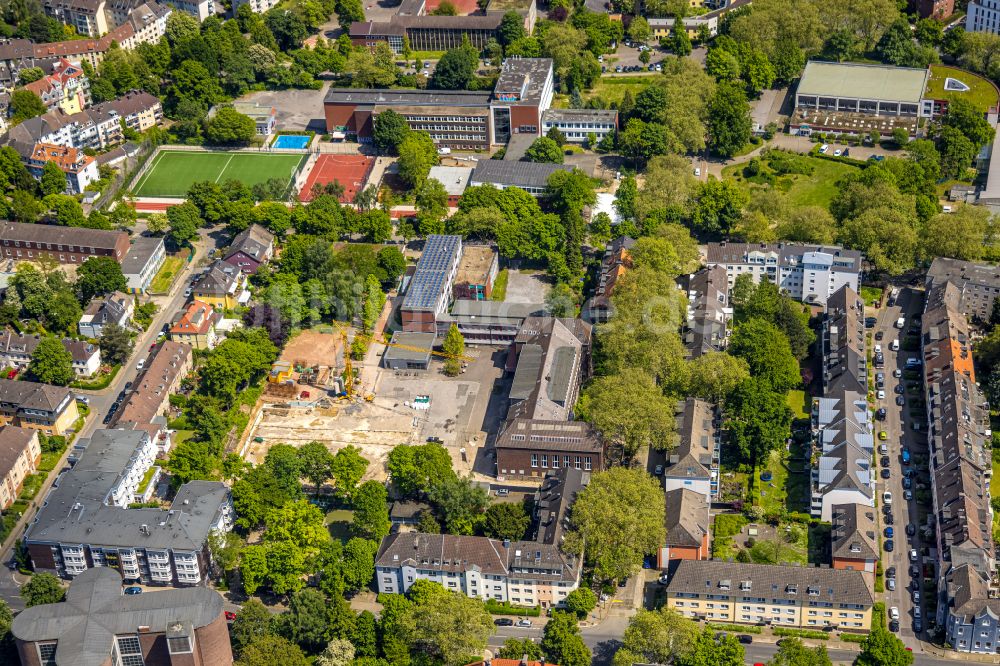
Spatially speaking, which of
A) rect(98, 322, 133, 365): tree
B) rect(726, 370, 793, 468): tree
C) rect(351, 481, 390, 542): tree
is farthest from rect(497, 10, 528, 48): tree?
rect(351, 481, 390, 542): tree

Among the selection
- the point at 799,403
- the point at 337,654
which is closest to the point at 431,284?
the point at 799,403

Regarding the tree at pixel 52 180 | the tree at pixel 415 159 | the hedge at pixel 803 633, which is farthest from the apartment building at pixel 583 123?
the hedge at pixel 803 633

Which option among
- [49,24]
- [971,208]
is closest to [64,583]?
[971,208]

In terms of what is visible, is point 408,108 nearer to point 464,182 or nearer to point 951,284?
point 464,182

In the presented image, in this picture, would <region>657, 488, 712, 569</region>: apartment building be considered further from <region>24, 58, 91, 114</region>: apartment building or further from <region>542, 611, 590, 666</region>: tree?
<region>24, 58, 91, 114</region>: apartment building

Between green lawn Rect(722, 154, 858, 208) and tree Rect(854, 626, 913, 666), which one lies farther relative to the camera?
green lawn Rect(722, 154, 858, 208)

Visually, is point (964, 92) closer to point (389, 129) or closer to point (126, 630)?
point (389, 129)
